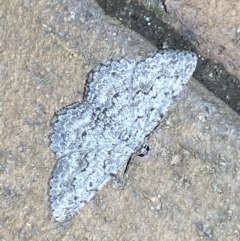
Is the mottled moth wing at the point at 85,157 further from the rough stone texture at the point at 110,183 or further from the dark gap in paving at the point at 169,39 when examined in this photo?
the dark gap in paving at the point at 169,39

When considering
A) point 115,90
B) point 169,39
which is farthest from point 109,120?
point 169,39

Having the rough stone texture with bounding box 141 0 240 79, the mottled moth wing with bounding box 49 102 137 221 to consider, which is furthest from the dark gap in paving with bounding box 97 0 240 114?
the mottled moth wing with bounding box 49 102 137 221

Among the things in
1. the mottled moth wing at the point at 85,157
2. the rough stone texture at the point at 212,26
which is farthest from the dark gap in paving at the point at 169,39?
the mottled moth wing at the point at 85,157

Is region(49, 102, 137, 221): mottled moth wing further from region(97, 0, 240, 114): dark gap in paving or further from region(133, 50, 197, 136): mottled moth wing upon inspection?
region(97, 0, 240, 114): dark gap in paving

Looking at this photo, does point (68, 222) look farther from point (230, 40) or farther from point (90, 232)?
point (230, 40)

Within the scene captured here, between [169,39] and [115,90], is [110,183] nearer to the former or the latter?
[115,90]
